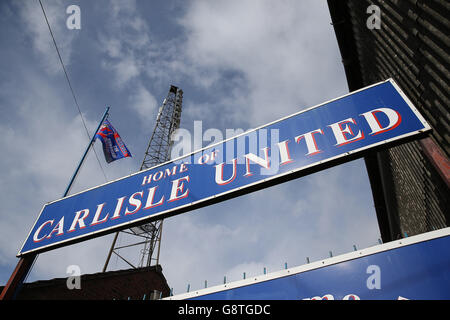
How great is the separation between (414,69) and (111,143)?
29.0 ft

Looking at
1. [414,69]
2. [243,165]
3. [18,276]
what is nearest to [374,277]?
[243,165]

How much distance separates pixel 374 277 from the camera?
7.82ft

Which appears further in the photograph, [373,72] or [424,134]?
[373,72]

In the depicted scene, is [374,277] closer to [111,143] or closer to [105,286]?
[111,143]

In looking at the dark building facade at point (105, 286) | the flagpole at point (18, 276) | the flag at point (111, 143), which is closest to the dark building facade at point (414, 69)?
the flagpole at point (18, 276)

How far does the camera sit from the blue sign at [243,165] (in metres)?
3.04

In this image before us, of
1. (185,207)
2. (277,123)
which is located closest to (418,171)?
(277,123)

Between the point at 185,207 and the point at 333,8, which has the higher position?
the point at 333,8

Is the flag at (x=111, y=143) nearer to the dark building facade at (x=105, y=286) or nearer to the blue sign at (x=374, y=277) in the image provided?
the dark building facade at (x=105, y=286)

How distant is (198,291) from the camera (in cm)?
320

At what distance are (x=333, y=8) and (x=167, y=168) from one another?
18.9 ft

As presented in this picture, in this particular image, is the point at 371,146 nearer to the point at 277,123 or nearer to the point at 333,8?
the point at 277,123
